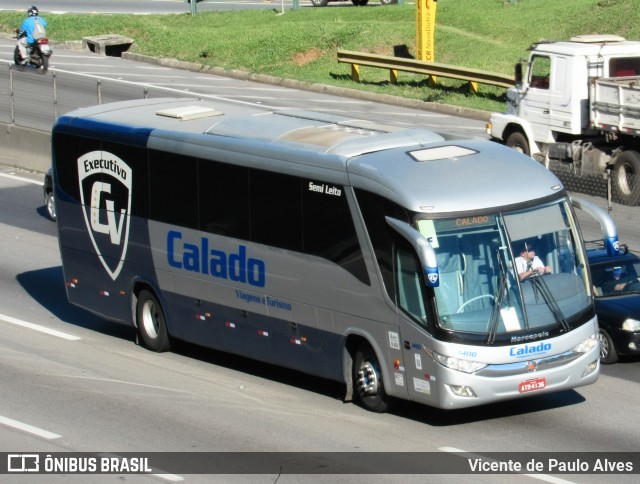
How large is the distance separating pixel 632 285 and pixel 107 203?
6899 mm

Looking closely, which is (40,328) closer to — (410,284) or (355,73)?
(410,284)

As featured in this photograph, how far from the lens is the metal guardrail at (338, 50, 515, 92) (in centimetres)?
3469

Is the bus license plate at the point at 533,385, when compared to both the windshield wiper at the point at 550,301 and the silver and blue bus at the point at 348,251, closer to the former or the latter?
the silver and blue bus at the point at 348,251

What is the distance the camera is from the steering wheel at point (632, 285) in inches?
637

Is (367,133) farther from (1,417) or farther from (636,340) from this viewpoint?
(1,417)

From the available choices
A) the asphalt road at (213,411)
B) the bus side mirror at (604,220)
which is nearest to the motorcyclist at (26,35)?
the asphalt road at (213,411)

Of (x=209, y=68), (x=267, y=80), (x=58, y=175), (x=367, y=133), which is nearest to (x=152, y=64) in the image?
(x=209, y=68)

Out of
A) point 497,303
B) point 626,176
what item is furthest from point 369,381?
point 626,176

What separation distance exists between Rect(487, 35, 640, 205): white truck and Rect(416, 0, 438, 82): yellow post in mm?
10443

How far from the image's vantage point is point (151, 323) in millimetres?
16641

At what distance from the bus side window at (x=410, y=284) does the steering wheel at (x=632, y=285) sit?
450 cm

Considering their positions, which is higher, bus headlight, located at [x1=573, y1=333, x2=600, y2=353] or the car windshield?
bus headlight, located at [x1=573, y1=333, x2=600, y2=353]

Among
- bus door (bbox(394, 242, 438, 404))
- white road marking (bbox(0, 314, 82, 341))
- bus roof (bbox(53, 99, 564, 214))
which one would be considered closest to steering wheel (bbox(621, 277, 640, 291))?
bus roof (bbox(53, 99, 564, 214))

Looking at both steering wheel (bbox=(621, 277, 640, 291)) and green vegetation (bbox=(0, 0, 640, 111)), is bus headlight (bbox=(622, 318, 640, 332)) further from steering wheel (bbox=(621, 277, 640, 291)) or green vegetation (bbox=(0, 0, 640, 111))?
green vegetation (bbox=(0, 0, 640, 111))
